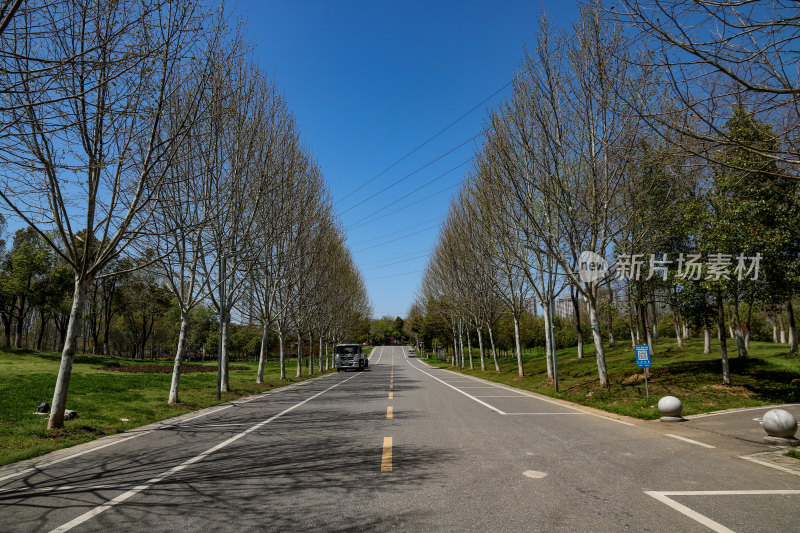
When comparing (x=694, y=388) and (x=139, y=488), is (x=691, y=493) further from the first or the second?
(x=694, y=388)

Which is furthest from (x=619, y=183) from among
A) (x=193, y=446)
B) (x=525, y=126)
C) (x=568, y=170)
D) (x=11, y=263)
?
(x=11, y=263)

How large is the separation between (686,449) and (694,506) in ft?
11.7

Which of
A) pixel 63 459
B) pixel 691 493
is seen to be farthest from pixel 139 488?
pixel 691 493

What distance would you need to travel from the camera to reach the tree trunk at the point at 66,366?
384 inches

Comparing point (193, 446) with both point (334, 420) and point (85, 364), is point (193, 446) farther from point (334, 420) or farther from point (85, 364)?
point (85, 364)

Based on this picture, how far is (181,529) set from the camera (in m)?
4.04

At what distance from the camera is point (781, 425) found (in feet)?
25.1

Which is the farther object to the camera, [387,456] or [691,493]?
[387,456]

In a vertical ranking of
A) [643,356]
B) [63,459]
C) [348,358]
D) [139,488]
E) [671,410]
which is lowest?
[348,358]

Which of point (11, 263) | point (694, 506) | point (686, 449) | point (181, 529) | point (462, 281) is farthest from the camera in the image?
point (11, 263)

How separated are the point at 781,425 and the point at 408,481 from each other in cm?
684

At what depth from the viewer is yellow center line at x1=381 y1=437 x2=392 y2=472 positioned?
240 inches

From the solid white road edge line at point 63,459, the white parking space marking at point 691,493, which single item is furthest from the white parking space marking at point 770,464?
the solid white road edge line at point 63,459

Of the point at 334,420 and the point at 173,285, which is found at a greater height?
the point at 173,285
